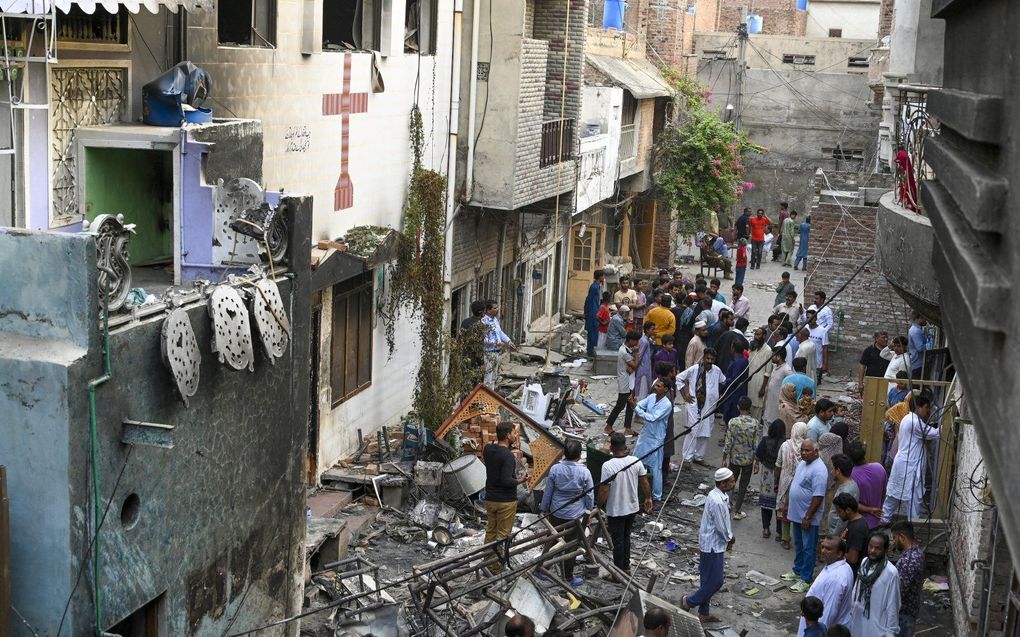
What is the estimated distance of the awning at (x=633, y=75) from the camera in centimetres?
2394

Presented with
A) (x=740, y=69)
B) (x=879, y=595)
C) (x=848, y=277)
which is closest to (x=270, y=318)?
(x=879, y=595)

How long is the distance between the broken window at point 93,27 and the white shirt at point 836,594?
21.1 ft

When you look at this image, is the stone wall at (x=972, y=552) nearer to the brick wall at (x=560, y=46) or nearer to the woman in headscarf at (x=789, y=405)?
the woman in headscarf at (x=789, y=405)

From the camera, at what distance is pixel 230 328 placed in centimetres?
805

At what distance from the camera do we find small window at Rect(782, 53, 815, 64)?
3734 centimetres

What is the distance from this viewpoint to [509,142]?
1658 centimetres

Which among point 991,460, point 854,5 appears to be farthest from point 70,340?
point 854,5

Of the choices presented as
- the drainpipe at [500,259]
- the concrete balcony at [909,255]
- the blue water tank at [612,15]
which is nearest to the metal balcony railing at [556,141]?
the drainpipe at [500,259]

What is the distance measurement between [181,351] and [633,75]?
19.5 m

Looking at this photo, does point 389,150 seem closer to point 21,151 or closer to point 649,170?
point 21,151

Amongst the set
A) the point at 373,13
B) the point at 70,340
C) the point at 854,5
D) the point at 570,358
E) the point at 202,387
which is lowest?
the point at 570,358

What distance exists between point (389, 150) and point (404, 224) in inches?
43.4

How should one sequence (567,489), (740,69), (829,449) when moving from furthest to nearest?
(740,69) < (829,449) < (567,489)

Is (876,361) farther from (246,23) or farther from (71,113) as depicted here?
(71,113)
